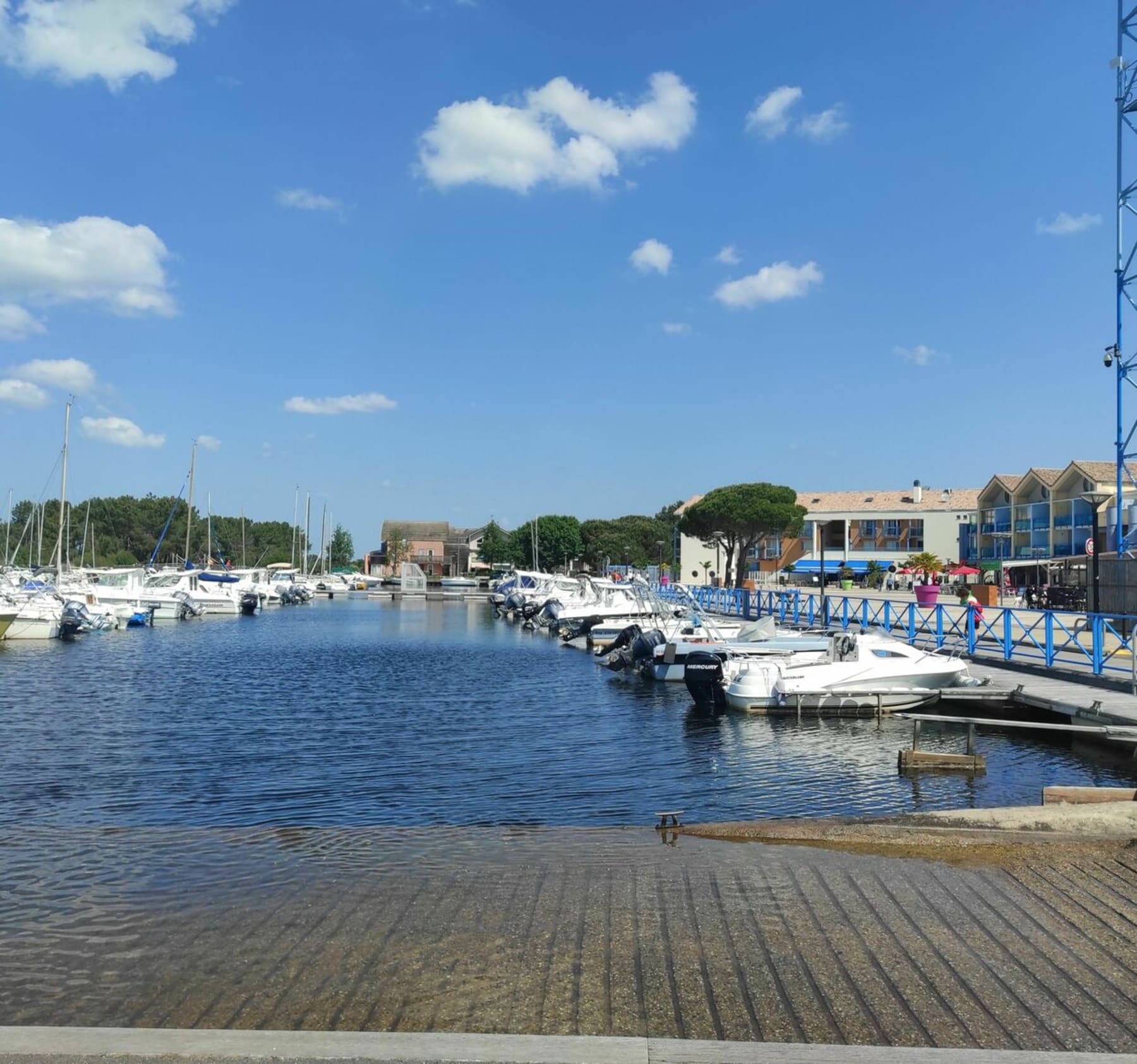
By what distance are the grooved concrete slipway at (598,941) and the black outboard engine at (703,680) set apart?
1210 cm

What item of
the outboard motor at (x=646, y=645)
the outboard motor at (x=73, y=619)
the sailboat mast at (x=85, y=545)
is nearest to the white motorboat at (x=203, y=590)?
the sailboat mast at (x=85, y=545)

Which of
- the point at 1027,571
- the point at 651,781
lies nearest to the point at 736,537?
the point at 1027,571

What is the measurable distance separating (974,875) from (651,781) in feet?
24.8

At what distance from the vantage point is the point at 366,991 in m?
7.07

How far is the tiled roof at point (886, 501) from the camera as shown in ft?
307

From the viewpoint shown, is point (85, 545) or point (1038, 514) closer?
point (1038, 514)

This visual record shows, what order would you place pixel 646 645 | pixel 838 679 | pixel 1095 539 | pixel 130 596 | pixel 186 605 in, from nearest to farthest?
1. pixel 838 679
2. pixel 1095 539
3. pixel 646 645
4. pixel 130 596
5. pixel 186 605

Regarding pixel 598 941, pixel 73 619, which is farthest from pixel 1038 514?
pixel 598 941

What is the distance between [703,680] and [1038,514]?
54.6m

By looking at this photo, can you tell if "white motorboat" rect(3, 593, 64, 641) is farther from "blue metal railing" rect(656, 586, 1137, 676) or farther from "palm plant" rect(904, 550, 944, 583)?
"palm plant" rect(904, 550, 944, 583)

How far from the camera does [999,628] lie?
33969 mm

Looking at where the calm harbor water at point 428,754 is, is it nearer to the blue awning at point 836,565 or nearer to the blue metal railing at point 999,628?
the blue metal railing at point 999,628

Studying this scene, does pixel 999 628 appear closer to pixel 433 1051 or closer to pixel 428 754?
pixel 428 754

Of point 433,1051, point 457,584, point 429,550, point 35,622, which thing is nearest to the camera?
point 433,1051
